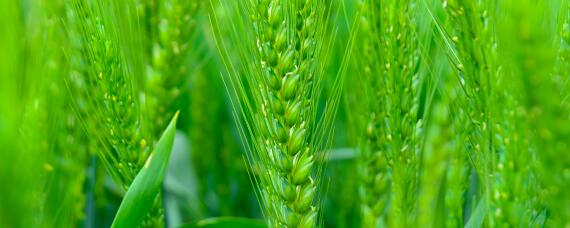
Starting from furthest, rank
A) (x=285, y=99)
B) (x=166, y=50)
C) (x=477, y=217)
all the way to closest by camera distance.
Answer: (x=166, y=50) → (x=477, y=217) → (x=285, y=99)

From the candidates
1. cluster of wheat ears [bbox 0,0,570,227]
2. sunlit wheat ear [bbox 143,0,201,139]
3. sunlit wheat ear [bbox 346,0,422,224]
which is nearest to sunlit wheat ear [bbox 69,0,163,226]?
cluster of wheat ears [bbox 0,0,570,227]

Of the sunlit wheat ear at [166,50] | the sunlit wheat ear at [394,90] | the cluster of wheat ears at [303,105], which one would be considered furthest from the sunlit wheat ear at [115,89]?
the sunlit wheat ear at [394,90]

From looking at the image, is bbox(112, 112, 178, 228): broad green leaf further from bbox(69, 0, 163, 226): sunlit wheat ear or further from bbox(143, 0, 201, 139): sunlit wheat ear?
bbox(143, 0, 201, 139): sunlit wheat ear

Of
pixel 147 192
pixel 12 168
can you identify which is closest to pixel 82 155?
pixel 147 192

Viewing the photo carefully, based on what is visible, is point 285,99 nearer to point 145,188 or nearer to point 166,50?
point 145,188

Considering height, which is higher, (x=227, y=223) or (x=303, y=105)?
(x=303, y=105)

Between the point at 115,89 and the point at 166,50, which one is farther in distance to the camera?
the point at 166,50

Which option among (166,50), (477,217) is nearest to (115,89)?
(166,50)

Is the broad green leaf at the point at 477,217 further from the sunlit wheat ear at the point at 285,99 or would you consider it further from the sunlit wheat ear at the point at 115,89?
the sunlit wheat ear at the point at 115,89
